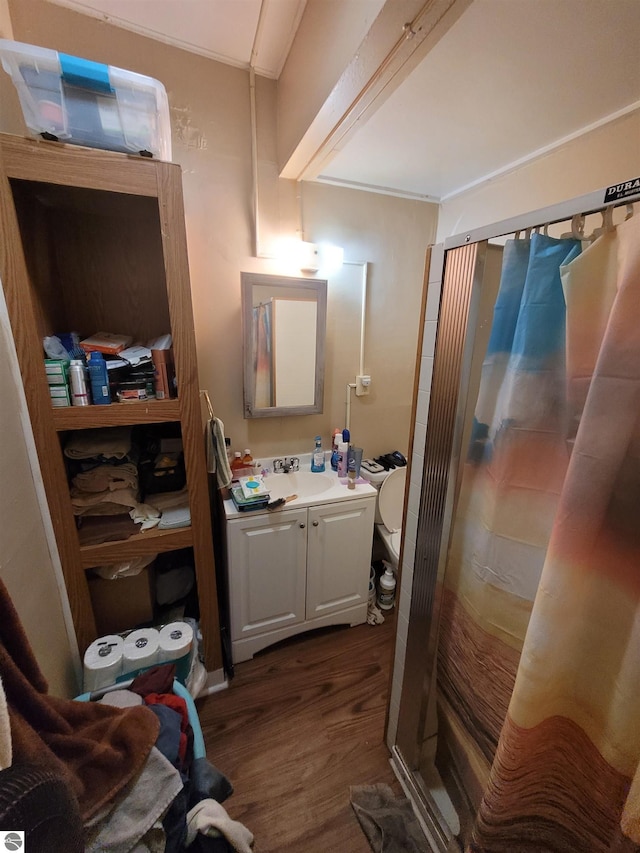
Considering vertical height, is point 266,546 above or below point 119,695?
above

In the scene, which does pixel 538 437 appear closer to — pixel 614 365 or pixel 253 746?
pixel 614 365

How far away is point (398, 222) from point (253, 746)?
2.48 meters

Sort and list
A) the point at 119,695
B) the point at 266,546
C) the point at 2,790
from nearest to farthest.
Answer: the point at 2,790 → the point at 119,695 → the point at 266,546

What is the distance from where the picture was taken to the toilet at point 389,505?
68.7 inches

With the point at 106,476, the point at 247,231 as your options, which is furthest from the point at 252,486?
the point at 247,231

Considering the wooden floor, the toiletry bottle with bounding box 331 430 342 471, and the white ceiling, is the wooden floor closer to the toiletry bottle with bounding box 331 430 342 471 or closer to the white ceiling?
the toiletry bottle with bounding box 331 430 342 471

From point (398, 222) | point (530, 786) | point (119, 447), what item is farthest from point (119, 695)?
point (398, 222)

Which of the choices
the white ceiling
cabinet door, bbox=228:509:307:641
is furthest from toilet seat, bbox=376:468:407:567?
the white ceiling

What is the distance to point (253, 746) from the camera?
1259 millimetres

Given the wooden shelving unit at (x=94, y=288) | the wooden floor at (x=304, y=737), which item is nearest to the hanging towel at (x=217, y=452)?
the wooden shelving unit at (x=94, y=288)

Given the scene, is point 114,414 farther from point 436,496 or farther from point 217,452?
point 436,496

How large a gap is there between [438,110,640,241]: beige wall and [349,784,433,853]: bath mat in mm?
2078

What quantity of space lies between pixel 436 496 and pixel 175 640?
3.54 ft

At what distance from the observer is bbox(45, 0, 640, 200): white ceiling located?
79 centimetres
